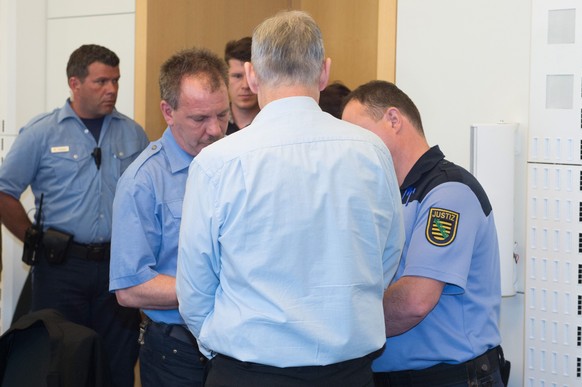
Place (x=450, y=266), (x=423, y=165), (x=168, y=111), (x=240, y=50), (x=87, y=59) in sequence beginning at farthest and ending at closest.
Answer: (x=87, y=59) < (x=240, y=50) < (x=168, y=111) < (x=423, y=165) < (x=450, y=266)

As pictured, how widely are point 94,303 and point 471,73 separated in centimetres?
215

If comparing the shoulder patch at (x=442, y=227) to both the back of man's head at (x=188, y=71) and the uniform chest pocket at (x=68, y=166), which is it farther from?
the uniform chest pocket at (x=68, y=166)

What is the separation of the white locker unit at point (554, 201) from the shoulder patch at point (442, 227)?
842 mm

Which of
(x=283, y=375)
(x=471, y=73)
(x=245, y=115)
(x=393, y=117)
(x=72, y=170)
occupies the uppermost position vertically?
(x=471, y=73)

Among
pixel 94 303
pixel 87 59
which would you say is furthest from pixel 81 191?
pixel 87 59

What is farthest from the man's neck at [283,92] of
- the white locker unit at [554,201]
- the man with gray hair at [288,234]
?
the white locker unit at [554,201]

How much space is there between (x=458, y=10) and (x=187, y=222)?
1676 millimetres

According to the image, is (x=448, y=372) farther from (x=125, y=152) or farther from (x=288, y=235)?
(x=125, y=152)

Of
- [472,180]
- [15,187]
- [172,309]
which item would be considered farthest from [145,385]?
[15,187]

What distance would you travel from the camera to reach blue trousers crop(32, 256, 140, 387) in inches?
147

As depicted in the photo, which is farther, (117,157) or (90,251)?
(117,157)

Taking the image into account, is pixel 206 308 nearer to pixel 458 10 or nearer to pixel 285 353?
pixel 285 353

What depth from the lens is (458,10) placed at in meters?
2.88

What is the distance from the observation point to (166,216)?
7.41ft
